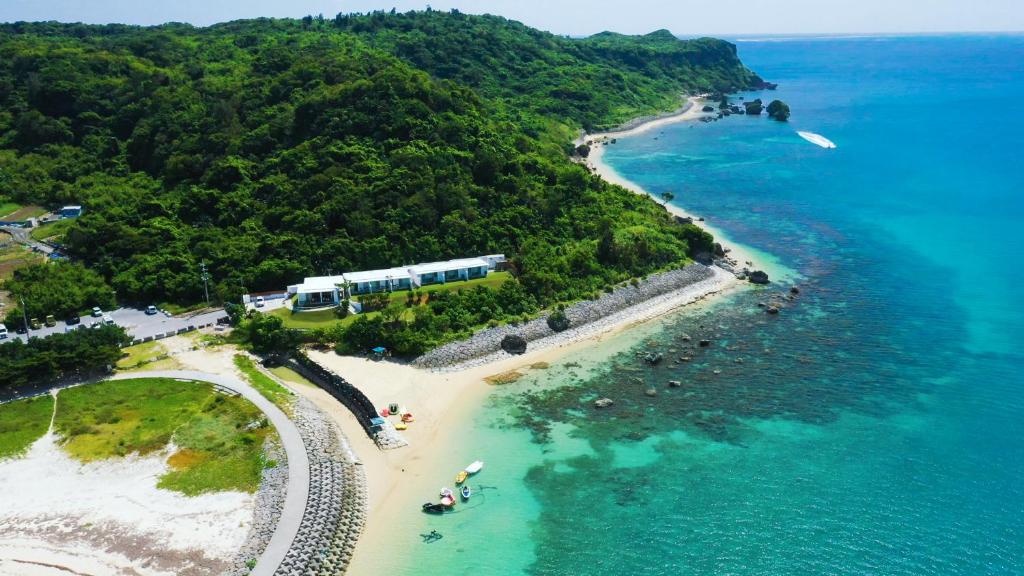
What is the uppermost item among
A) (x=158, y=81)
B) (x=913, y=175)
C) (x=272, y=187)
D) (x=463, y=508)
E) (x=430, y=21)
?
(x=430, y=21)

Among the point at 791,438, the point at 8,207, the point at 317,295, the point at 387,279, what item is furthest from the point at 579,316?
the point at 8,207

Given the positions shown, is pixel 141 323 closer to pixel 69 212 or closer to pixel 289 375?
pixel 289 375

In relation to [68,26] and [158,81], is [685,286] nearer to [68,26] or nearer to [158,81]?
[158,81]

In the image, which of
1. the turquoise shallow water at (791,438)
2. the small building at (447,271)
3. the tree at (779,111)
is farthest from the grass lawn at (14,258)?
the tree at (779,111)

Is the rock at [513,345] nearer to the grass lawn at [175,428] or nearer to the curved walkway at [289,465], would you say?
the curved walkway at [289,465]

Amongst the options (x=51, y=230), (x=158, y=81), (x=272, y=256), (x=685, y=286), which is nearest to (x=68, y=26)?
(x=158, y=81)
